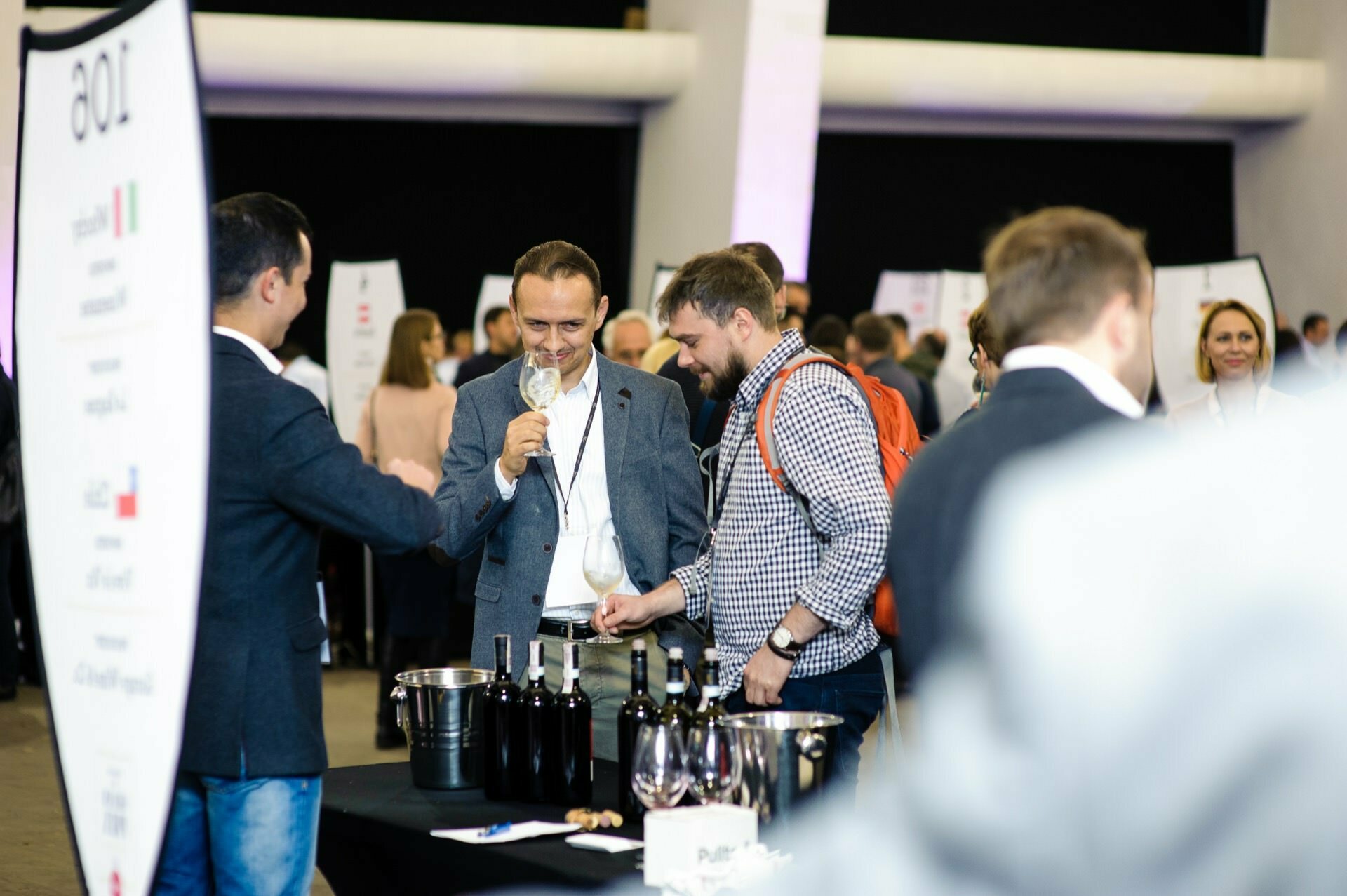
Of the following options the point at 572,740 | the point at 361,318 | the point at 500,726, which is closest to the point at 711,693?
the point at 572,740

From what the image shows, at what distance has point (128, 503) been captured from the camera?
1537 millimetres

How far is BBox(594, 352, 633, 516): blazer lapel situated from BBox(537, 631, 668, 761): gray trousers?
0.87 feet

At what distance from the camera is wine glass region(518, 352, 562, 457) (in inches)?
108

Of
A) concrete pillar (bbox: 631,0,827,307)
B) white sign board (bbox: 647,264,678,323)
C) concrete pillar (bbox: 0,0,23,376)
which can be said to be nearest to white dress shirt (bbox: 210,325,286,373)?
concrete pillar (bbox: 0,0,23,376)

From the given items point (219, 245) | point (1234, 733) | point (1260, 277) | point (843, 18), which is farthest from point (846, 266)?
point (1234, 733)

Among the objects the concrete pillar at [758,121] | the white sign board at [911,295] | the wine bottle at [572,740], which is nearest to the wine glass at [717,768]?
the wine bottle at [572,740]

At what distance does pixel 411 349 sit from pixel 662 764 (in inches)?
149

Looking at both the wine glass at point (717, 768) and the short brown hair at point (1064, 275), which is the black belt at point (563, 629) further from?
the short brown hair at point (1064, 275)

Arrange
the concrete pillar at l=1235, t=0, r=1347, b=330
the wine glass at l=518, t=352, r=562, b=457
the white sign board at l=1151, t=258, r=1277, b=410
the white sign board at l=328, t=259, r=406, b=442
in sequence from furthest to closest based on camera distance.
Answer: the concrete pillar at l=1235, t=0, r=1347, b=330, the white sign board at l=328, t=259, r=406, b=442, the white sign board at l=1151, t=258, r=1277, b=410, the wine glass at l=518, t=352, r=562, b=457

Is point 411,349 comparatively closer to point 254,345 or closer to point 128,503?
point 254,345

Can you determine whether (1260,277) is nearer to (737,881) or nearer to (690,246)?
(690,246)

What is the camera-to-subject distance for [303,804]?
78.0 inches

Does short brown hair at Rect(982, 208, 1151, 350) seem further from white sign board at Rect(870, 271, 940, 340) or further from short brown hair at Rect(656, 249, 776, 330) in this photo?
white sign board at Rect(870, 271, 940, 340)

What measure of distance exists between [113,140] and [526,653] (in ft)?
4.73
